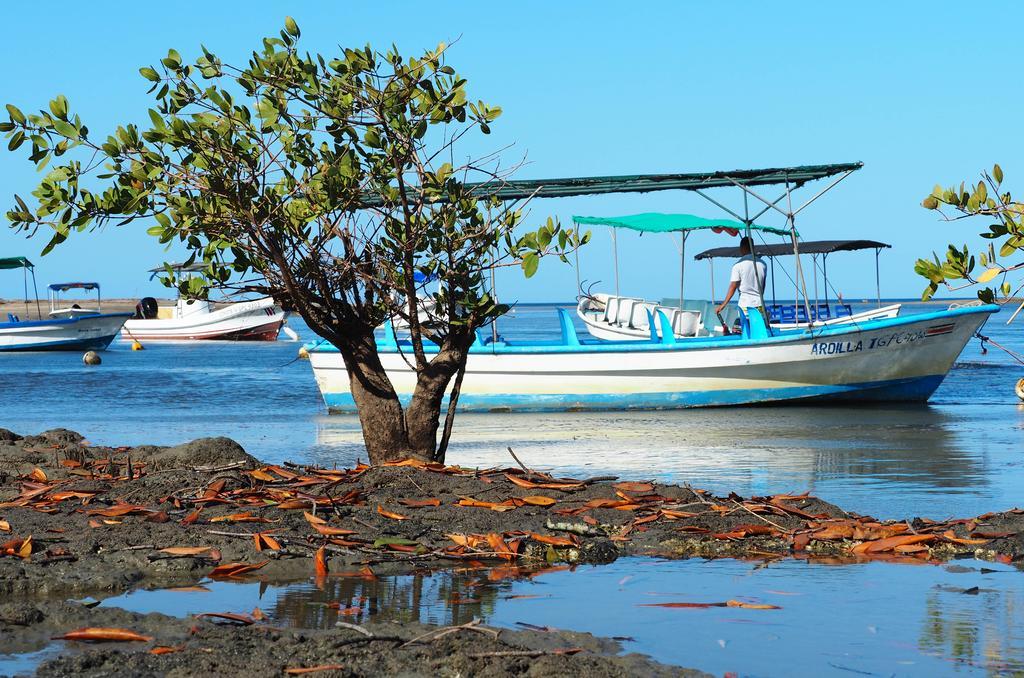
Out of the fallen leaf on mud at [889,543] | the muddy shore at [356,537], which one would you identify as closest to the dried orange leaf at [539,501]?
the muddy shore at [356,537]

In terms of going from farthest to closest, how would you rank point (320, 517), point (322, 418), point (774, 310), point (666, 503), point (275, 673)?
point (774, 310)
point (322, 418)
point (666, 503)
point (320, 517)
point (275, 673)

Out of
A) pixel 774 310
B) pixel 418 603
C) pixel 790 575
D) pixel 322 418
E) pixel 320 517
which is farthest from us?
pixel 774 310

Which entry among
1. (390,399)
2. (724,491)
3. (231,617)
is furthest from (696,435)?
(231,617)

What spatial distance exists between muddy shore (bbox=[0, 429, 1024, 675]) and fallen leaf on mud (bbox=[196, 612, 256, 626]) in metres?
0.10

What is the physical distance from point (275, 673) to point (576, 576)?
2.14 metres

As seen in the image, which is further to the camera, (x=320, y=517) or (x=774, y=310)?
(x=774, y=310)

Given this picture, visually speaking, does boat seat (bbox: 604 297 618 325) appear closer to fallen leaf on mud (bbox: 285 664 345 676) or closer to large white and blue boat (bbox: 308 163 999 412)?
large white and blue boat (bbox: 308 163 999 412)

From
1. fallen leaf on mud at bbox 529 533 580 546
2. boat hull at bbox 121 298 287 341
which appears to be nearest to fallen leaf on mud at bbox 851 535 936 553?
fallen leaf on mud at bbox 529 533 580 546

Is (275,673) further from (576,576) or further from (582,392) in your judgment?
(582,392)

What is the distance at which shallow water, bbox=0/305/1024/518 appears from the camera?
10195 millimetres

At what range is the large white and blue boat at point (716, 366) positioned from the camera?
61.7 ft

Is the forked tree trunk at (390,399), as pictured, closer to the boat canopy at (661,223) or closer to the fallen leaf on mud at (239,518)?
the fallen leaf on mud at (239,518)

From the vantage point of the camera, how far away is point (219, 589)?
5.61 meters

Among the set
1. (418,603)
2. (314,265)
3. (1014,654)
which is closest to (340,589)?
(418,603)
